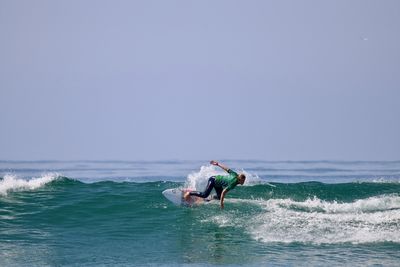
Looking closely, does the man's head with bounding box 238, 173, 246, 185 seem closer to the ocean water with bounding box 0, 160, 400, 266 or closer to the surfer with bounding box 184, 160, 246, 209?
the surfer with bounding box 184, 160, 246, 209

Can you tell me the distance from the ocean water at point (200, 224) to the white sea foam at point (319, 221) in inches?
1.1

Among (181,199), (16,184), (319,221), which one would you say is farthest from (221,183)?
(16,184)

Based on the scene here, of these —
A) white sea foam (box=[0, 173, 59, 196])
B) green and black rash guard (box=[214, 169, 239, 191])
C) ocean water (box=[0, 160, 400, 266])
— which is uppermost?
green and black rash guard (box=[214, 169, 239, 191])

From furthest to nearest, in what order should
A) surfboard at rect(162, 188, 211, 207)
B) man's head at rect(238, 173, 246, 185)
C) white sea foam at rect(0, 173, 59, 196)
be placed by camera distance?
white sea foam at rect(0, 173, 59, 196), surfboard at rect(162, 188, 211, 207), man's head at rect(238, 173, 246, 185)

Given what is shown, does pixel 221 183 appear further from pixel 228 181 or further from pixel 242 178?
pixel 242 178

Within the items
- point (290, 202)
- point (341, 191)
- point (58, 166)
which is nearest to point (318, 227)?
point (290, 202)

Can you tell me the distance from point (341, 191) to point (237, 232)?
7.80 meters

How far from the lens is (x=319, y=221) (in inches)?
821

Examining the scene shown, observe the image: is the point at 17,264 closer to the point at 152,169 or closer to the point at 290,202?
the point at 290,202

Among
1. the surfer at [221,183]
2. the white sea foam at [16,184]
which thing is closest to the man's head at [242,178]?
the surfer at [221,183]

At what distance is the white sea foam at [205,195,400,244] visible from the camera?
19344mm

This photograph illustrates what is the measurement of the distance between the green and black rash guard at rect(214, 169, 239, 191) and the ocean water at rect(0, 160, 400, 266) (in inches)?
29.3

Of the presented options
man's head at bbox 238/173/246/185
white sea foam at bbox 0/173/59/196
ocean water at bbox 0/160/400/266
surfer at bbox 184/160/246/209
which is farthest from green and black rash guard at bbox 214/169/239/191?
white sea foam at bbox 0/173/59/196

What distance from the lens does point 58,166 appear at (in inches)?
1457
